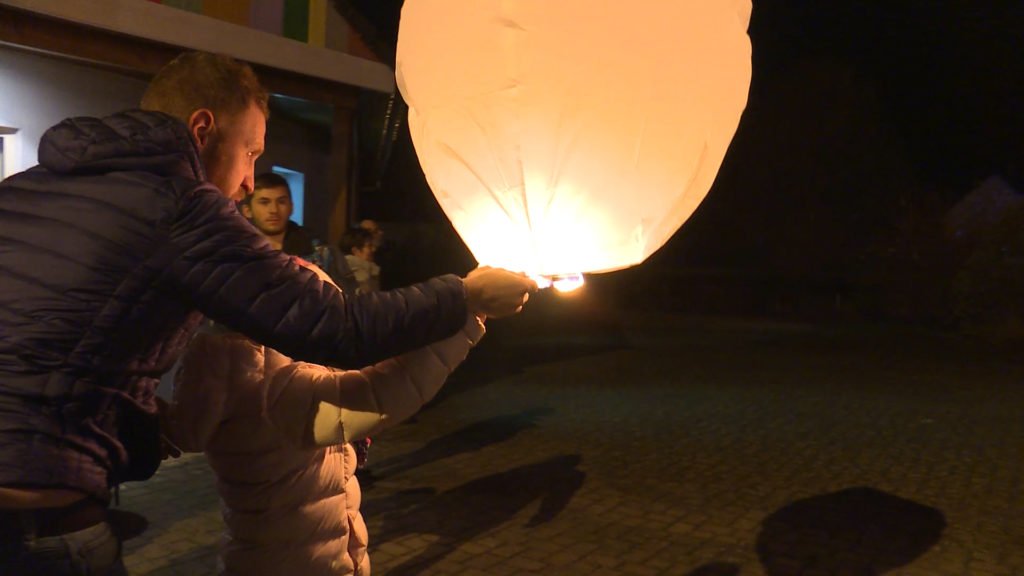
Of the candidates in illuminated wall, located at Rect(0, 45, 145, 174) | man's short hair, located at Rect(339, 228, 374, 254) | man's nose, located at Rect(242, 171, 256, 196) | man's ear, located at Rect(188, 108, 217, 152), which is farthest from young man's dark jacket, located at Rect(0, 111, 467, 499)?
illuminated wall, located at Rect(0, 45, 145, 174)

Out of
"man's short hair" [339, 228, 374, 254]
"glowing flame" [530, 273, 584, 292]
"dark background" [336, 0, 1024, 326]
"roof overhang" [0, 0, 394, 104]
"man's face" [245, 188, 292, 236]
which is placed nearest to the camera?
"glowing flame" [530, 273, 584, 292]

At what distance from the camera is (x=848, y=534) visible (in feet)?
17.5

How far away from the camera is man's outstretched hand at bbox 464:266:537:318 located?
1594 millimetres

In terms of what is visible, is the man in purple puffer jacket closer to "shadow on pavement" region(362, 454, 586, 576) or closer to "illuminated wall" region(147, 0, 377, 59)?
"shadow on pavement" region(362, 454, 586, 576)

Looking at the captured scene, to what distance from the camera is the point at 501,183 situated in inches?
64.4

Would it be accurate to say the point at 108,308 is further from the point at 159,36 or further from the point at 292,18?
the point at 292,18

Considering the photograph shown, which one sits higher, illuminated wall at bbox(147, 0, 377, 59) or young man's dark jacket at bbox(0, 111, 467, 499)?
illuminated wall at bbox(147, 0, 377, 59)

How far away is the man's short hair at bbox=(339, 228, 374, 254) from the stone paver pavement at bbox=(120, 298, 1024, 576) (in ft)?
5.41

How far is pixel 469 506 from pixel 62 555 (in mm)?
4518

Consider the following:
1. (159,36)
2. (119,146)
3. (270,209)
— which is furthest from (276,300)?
(159,36)

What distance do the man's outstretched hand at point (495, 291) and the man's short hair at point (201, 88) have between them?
55 cm

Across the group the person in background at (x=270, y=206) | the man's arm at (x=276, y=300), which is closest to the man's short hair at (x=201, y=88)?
the man's arm at (x=276, y=300)

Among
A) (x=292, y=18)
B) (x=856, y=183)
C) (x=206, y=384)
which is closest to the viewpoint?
(x=206, y=384)

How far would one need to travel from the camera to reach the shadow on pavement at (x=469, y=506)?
517cm
